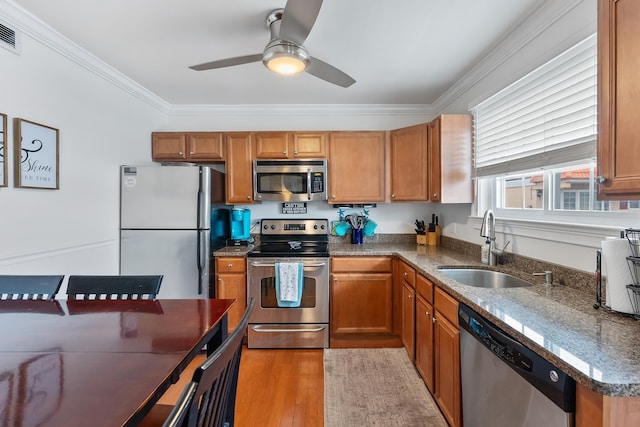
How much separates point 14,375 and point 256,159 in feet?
8.37

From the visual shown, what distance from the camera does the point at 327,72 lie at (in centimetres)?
192

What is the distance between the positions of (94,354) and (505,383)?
4.72 feet

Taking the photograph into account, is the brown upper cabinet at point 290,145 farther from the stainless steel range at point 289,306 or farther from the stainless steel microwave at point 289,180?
the stainless steel range at point 289,306

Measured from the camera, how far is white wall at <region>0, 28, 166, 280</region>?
1794 mm

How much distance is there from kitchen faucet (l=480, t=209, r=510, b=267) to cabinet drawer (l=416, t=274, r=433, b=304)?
0.49 m

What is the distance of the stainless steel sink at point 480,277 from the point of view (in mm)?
1931

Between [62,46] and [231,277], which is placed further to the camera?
[231,277]

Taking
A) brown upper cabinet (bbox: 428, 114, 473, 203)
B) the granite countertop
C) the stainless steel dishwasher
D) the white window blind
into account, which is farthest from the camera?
brown upper cabinet (bbox: 428, 114, 473, 203)

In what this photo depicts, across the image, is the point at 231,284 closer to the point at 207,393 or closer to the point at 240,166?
the point at 240,166

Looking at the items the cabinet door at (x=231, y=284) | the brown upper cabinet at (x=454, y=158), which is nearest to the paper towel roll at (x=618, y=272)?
the brown upper cabinet at (x=454, y=158)

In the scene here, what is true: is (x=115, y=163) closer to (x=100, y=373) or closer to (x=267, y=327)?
(x=267, y=327)

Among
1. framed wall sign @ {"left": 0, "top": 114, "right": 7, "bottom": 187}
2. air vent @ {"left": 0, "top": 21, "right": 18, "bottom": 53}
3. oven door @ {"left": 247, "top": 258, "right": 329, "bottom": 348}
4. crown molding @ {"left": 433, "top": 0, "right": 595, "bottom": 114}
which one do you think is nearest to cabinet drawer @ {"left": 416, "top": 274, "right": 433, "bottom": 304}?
oven door @ {"left": 247, "top": 258, "right": 329, "bottom": 348}

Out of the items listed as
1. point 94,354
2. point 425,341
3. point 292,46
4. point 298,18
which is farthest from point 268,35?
point 425,341

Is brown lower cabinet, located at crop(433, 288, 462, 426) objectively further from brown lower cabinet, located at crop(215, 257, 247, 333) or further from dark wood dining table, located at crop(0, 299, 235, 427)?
brown lower cabinet, located at crop(215, 257, 247, 333)
